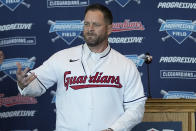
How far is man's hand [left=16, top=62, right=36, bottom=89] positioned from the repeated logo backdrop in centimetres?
218

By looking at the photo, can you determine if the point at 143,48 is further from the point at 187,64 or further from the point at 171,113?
the point at 171,113

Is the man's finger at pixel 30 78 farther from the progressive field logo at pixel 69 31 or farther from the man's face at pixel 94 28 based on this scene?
the progressive field logo at pixel 69 31

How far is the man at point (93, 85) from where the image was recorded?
9.75ft

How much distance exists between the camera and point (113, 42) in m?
5.11

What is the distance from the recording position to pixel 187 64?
16.7ft

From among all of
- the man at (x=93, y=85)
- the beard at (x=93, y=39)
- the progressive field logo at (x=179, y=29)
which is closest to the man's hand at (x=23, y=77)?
the man at (x=93, y=85)

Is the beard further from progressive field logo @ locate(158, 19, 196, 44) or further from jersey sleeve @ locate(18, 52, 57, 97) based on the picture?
progressive field logo @ locate(158, 19, 196, 44)

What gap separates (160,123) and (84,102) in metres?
1.17

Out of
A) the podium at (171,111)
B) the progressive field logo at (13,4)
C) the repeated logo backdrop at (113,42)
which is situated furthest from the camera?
the progressive field logo at (13,4)

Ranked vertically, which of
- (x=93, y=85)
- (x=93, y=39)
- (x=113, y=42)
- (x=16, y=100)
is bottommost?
(x=16, y=100)

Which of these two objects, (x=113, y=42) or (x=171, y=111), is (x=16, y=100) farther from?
(x=171, y=111)

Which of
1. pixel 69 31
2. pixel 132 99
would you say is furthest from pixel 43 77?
pixel 69 31

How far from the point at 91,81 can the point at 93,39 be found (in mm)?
303

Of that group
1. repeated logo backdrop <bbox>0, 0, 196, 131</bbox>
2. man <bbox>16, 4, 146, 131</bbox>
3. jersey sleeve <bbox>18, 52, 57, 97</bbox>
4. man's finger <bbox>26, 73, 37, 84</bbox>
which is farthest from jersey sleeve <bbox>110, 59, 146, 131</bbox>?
repeated logo backdrop <bbox>0, 0, 196, 131</bbox>
